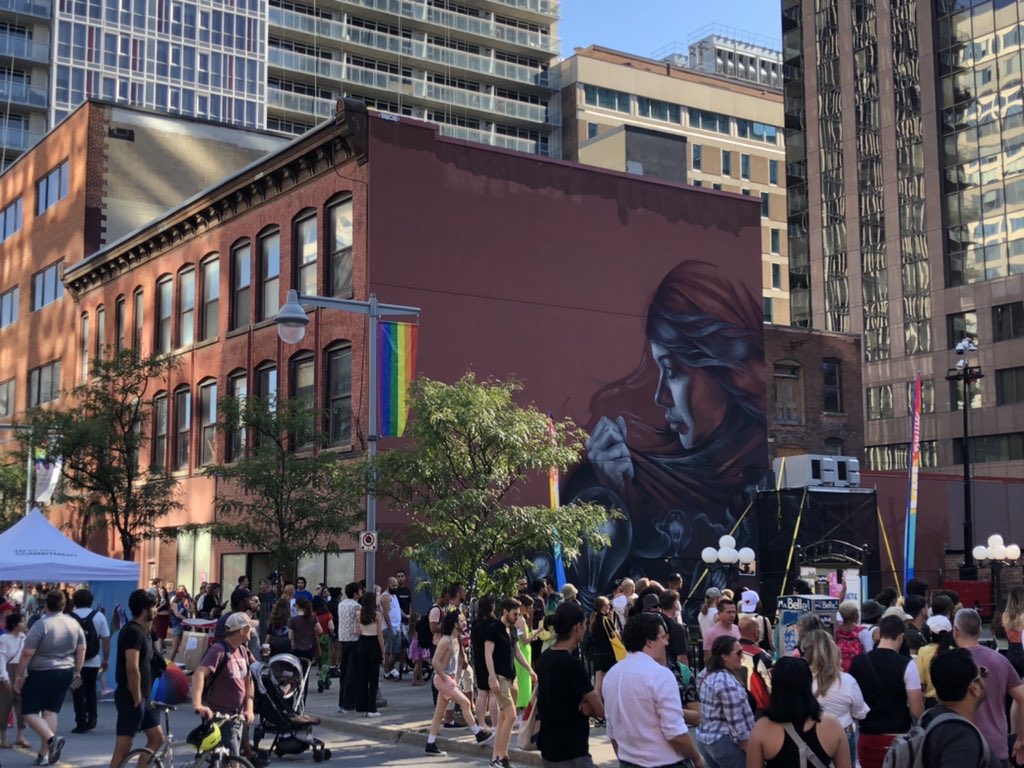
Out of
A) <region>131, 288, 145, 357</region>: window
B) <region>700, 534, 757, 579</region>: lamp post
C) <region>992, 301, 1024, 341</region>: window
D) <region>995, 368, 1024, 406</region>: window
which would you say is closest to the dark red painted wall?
<region>700, 534, 757, 579</region>: lamp post

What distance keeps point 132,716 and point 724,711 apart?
5.93 m

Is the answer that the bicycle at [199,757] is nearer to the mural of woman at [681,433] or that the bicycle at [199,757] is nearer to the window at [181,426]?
the mural of woman at [681,433]

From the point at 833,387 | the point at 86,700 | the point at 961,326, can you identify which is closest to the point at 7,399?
the point at 833,387

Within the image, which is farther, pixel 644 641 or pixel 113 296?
pixel 113 296

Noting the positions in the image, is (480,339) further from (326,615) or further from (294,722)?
(294,722)

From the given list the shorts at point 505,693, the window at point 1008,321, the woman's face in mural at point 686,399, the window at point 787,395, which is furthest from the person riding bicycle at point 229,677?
the window at point 1008,321

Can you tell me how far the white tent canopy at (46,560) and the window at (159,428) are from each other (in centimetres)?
1588

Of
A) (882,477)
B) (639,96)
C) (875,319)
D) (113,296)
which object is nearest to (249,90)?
(639,96)

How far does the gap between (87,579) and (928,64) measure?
213 feet

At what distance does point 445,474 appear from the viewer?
63.9ft

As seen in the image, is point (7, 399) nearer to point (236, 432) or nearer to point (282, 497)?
point (236, 432)

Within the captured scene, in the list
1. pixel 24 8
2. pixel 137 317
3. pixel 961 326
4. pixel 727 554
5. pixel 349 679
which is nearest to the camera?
pixel 349 679

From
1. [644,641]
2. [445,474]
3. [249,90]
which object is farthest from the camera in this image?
[249,90]

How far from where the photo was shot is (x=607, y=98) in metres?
94.4
